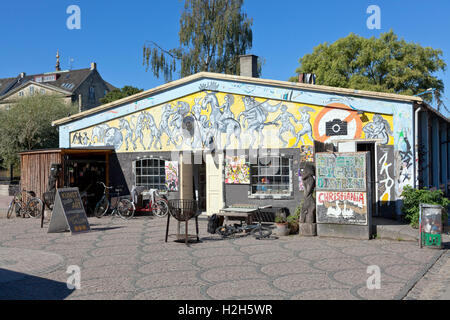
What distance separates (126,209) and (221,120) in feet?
14.6

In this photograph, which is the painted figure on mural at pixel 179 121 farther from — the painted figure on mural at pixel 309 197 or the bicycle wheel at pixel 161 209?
the painted figure on mural at pixel 309 197

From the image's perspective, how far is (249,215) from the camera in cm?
1125

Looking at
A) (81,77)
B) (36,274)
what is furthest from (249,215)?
(81,77)

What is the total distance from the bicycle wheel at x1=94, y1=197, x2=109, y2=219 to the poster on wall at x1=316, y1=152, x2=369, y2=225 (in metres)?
7.92

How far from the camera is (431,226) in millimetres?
8953

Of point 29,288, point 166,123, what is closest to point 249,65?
point 166,123

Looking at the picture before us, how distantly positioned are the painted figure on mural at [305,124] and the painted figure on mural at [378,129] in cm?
161

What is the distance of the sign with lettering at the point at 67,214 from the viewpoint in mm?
11466

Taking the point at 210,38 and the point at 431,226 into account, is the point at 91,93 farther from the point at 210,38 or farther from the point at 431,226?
the point at 431,226

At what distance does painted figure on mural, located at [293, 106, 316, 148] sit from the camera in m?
13.0

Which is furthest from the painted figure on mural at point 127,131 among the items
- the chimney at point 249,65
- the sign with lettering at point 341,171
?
the sign with lettering at point 341,171

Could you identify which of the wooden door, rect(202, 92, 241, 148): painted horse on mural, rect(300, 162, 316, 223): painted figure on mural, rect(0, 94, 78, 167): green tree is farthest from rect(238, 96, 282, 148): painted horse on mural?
rect(0, 94, 78, 167): green tree

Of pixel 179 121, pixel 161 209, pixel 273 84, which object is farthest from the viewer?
pixel 179 121
